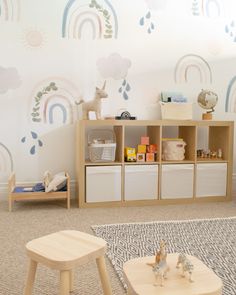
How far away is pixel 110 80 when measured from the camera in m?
3.46

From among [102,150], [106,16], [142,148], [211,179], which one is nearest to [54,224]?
[102,150]

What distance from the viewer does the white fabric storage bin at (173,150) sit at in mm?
3307

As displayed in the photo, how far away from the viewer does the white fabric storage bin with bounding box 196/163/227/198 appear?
3.32 meters

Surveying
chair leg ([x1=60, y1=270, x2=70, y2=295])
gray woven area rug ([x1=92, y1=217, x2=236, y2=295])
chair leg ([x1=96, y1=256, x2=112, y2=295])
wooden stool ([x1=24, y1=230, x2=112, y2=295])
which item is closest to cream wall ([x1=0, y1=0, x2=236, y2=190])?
gray woven area rug ([x1=92, y1=217, x2=236, y2=295])

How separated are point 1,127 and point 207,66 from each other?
205 centimetres

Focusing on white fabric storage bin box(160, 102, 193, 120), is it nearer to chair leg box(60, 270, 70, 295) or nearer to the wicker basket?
the wicker basket

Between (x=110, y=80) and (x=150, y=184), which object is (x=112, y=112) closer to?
(x=110, y=80)

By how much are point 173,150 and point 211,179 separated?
17.2 inches

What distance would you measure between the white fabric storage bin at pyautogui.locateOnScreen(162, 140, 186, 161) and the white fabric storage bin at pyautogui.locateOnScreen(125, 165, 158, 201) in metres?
0.18

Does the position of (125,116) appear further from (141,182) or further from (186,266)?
(186,266)

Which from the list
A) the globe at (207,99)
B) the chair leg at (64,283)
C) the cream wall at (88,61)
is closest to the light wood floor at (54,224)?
the chair leg at (64,283)

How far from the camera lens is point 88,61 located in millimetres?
3396

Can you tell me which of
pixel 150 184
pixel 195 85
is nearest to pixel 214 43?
pixel 195 85

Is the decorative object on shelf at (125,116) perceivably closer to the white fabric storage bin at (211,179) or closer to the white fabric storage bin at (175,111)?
the white fabric storage bin at (175,111)
